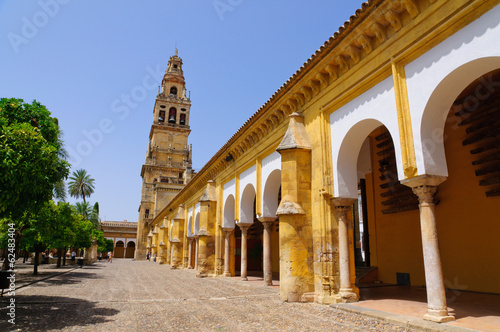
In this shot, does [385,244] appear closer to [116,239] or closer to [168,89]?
[168,89]

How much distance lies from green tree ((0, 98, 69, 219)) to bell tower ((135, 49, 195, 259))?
43.1m

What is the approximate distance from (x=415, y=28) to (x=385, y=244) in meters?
8.21

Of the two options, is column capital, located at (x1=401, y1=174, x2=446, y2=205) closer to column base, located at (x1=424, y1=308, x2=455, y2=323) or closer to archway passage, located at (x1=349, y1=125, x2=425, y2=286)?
column base, located at (x1=424, y1=308, x2=455, y2=323)

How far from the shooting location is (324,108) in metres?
8.95

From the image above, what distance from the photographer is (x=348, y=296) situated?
24.7 ft

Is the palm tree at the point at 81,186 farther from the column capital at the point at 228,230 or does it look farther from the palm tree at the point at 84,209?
the column capital at the point at 228,230

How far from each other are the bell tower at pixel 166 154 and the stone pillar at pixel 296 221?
141 ft

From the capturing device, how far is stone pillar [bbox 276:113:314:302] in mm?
8559

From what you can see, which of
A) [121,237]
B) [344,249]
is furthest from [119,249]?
[344,249]

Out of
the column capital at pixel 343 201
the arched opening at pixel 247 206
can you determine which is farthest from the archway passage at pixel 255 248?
the column capital at pixel 343 201

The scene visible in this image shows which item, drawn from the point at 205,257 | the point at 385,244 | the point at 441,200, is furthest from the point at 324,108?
the point at 205,257

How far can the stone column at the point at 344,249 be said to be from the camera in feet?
24.9

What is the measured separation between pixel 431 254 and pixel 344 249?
2487 mm

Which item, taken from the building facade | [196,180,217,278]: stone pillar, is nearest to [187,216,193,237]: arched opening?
[196,180,217,278]: stone pillar
